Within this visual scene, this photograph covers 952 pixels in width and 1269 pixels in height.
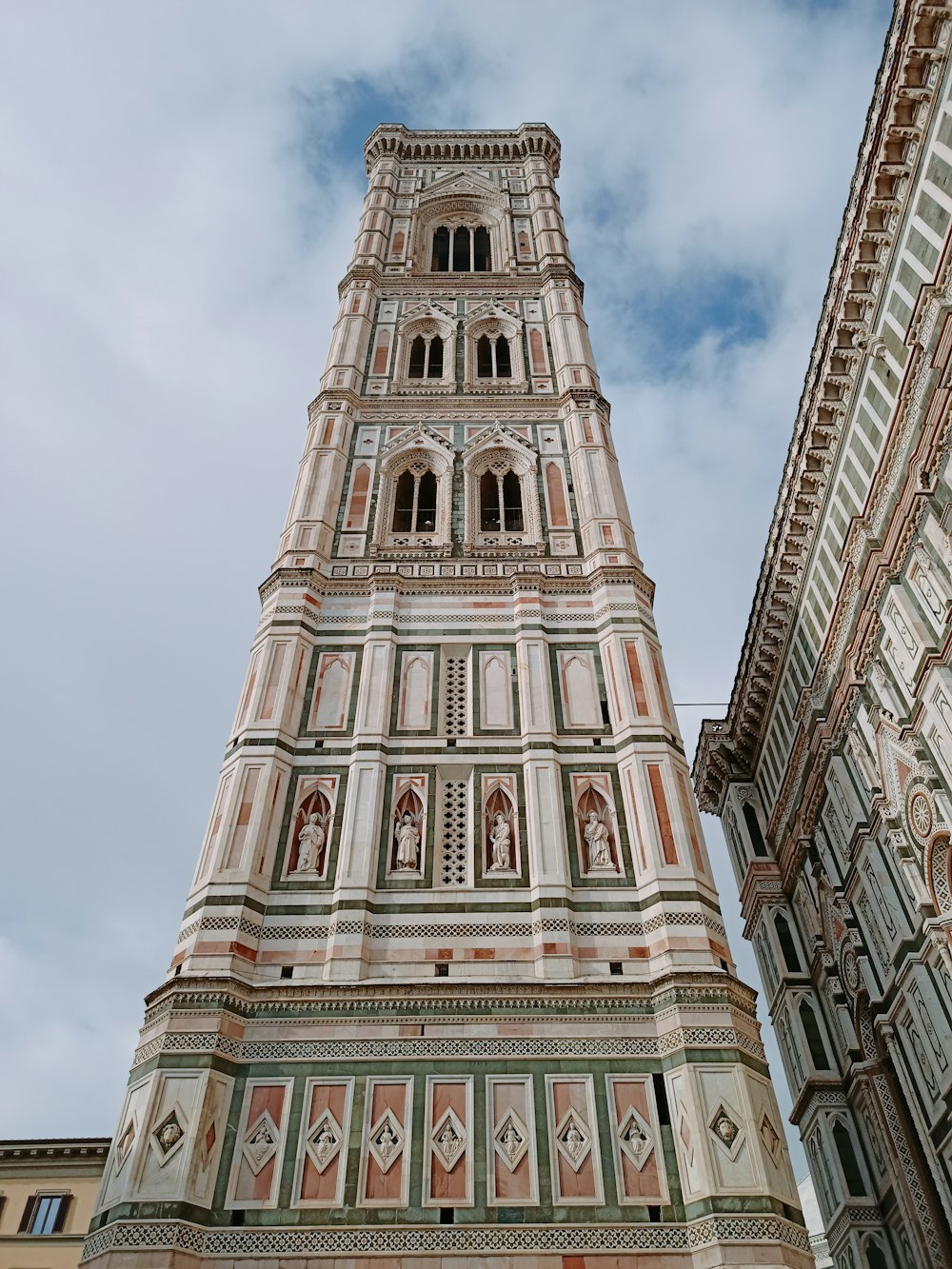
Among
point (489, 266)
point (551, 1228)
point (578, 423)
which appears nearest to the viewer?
point (551, 1228)

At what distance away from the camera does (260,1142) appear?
8.55 metres

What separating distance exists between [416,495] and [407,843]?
22.8ft

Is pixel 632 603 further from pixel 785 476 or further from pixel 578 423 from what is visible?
pixel 578 423

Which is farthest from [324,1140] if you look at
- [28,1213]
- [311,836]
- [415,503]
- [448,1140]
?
[28,1213]

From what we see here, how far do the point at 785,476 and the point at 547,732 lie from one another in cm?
535

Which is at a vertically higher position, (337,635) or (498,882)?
(337,635)

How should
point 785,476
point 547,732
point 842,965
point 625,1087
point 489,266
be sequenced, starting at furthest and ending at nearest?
1. point 489,266
2. point 785,476
3. point 842,965
4. point 547,732
5. point 625,1087

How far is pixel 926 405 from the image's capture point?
1105 centimetres

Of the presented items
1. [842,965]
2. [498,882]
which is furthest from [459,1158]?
[842,965]

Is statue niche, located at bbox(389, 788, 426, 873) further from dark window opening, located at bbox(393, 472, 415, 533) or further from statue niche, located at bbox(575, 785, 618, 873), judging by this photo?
dark window opening, located at bbox(393, 472, 415, 533)

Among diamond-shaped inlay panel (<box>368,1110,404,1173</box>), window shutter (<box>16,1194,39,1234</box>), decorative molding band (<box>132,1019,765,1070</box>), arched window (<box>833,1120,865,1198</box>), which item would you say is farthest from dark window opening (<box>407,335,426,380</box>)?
window shutter (<box>16,1194,39,1234</box>)

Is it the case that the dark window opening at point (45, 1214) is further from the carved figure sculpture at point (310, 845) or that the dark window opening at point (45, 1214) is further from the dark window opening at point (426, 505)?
the dark window opening at point (426, 505)

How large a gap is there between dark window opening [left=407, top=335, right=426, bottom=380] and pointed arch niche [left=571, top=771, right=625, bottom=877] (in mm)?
10077

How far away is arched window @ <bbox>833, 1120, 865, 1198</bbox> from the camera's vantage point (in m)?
12.3
